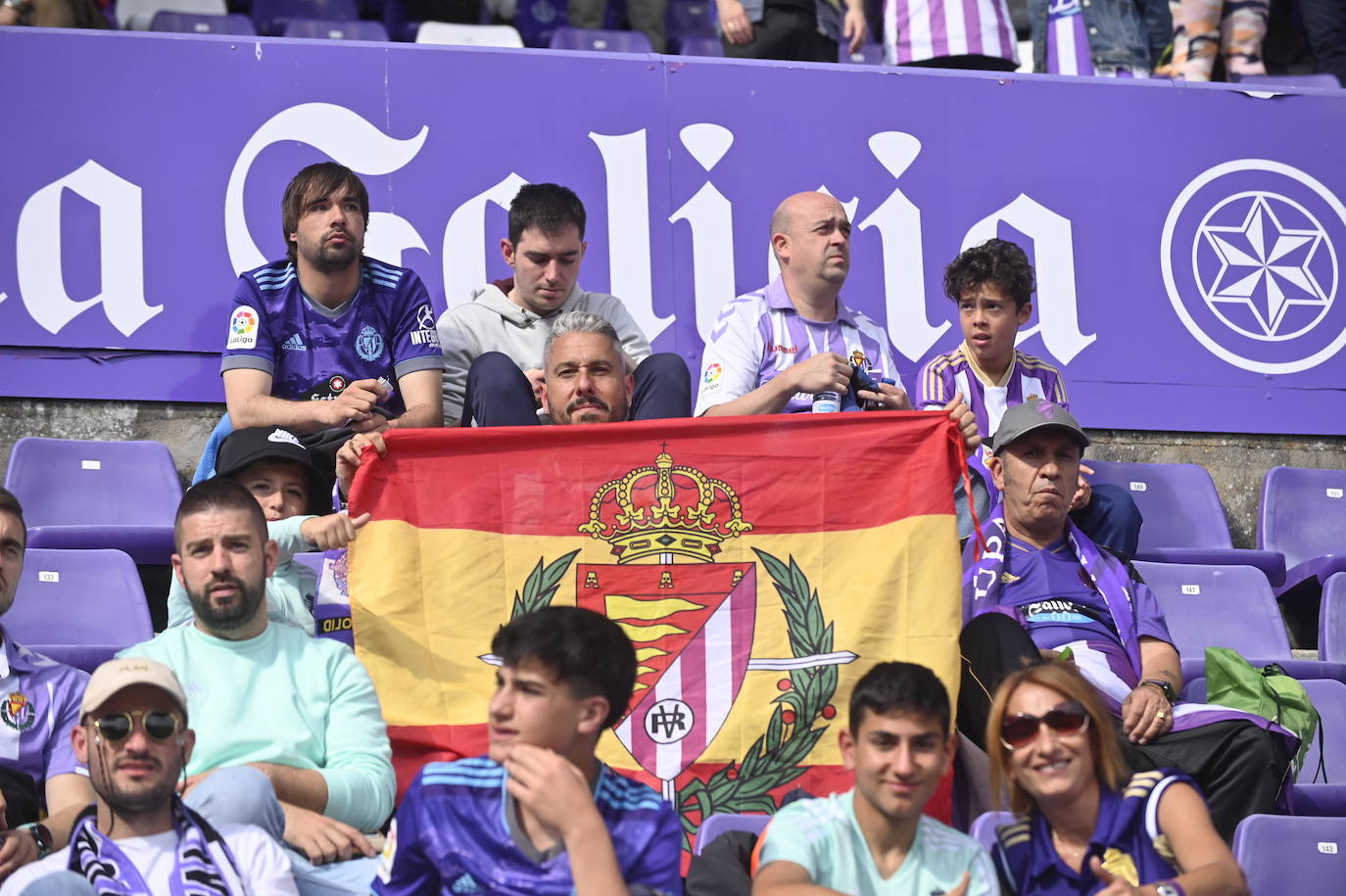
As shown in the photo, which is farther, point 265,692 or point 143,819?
point 265,692

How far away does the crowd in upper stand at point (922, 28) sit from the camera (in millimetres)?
7598

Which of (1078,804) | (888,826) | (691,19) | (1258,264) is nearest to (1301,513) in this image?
(1258,264)

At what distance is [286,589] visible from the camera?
4.62 m

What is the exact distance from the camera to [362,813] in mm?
3830

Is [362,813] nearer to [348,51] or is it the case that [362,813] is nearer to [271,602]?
[271,602]

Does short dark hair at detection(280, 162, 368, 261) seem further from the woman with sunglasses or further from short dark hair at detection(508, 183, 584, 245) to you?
the woman with sunglasses

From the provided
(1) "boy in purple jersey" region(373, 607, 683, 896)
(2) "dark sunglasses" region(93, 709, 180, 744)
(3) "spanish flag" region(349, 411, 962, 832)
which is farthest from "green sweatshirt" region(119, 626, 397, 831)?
(1) "boy in purple jersey" region(373, 607, 683, 896)

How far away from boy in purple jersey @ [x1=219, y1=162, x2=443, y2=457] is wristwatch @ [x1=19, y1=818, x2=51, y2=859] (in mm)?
2060

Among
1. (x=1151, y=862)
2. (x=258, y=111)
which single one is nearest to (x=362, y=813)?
(x=1151, y=862)

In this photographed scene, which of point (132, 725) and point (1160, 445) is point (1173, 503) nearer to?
point (1160, 445)

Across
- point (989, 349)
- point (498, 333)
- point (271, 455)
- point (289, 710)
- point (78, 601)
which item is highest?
point (498, 333)

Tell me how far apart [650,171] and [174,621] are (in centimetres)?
319

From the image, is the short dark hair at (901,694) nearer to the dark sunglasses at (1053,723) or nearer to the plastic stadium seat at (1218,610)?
the dark sunglasses at (1053,723)

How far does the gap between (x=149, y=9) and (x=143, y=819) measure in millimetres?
5714
